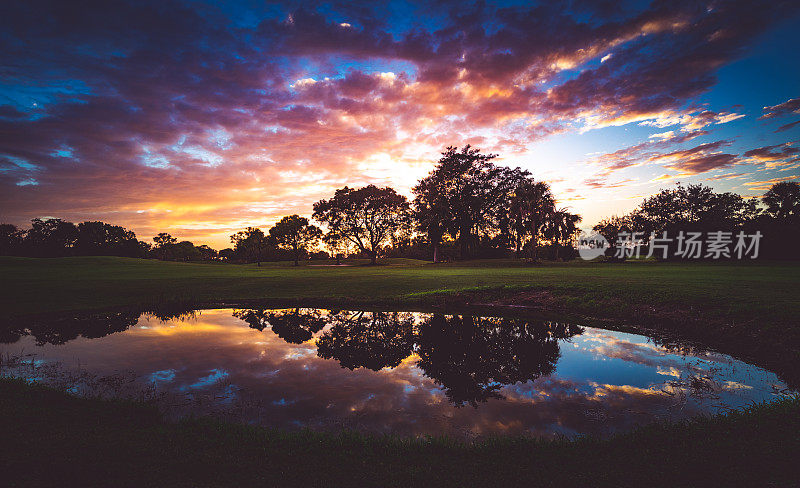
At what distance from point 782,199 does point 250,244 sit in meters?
144

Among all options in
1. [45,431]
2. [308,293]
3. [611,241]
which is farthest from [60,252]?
[611,241]

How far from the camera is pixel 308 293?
1090 inches

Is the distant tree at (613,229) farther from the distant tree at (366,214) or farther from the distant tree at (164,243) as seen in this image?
the distant tree at (164,243)

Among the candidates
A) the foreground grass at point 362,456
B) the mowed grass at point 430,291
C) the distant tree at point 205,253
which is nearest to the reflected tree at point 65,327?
the mowed grass at point 430,291

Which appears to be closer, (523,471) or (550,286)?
(523,471)

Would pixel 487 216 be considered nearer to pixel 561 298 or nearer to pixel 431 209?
pixel 431 209

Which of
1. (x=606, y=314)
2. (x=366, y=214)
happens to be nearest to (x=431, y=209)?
(x=366, y=214)

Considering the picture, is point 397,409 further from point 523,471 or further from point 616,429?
point 616,429

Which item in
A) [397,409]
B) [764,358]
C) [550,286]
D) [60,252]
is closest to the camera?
[397,409]

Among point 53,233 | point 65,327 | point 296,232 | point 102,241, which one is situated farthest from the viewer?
point 102,241

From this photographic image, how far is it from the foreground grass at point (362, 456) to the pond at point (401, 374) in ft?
4.00

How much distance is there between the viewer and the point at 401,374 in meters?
10.9

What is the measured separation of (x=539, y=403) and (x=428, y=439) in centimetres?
371

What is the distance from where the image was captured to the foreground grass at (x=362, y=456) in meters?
4.70
